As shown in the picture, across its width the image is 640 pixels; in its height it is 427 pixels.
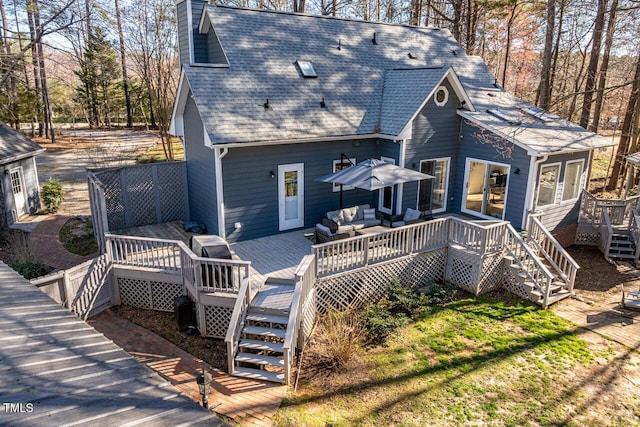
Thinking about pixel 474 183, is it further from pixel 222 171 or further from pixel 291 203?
pixel 222 171

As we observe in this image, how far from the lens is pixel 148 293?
1029 cm

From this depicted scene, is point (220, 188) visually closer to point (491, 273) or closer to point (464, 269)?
point (464, 269)

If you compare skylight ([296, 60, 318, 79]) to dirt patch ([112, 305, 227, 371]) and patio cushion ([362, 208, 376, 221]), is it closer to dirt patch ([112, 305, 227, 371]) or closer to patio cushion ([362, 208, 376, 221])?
patio cushion ([362, 208, 376, 221])

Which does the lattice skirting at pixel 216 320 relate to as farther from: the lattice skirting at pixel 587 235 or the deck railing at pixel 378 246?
the lattice skirting at pixel 587 235

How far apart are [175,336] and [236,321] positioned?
2.17 metres

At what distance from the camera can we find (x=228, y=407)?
6926 mm

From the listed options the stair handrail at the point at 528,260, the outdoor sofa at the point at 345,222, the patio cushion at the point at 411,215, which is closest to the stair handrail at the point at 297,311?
the outdoor sofa at the point at 345,222

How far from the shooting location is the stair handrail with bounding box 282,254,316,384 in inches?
296

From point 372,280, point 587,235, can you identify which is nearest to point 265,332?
point 372,280

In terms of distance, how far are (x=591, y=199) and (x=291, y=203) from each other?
10.5 m

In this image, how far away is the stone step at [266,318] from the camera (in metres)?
8.21

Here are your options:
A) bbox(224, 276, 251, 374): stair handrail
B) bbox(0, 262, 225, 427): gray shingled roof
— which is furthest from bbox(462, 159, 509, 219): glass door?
bbox(0, 262, 225, 427): gray shingled roof

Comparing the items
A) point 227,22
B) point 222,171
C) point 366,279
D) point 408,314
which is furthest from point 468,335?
point 227,22

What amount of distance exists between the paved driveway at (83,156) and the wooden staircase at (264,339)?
1093 cm
